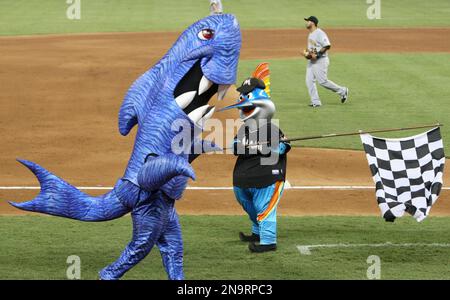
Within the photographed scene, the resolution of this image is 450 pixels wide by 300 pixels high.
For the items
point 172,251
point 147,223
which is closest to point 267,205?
point 172,251

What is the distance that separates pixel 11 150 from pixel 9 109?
147 inches

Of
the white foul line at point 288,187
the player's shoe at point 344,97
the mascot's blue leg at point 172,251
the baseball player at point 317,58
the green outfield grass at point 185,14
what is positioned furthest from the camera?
the green outfield grass at point 185,14

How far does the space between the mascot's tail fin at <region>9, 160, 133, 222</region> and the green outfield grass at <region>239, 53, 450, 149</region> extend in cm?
875

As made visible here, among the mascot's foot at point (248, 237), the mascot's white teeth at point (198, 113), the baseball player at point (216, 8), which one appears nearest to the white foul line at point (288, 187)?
the mascot's foot at point (248, 237)

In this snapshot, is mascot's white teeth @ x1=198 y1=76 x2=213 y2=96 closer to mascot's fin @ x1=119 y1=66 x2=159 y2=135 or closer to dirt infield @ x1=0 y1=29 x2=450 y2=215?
mascot's fin @ x1=119 y1=66 x2=159 y2=135

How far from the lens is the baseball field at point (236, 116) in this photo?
10555mm

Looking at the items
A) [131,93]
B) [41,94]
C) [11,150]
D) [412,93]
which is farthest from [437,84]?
[131,93]

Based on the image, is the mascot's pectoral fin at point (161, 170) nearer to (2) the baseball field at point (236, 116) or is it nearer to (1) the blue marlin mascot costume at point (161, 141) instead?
(1) the blue marlin mascot costume at point (161, 141)

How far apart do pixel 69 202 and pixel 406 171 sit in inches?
157

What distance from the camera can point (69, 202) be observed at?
27.1ft

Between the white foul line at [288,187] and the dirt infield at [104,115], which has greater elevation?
the dirt infield at [104,115]

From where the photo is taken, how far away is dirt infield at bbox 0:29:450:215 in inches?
532

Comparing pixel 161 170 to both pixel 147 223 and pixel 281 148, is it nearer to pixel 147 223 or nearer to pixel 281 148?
pixel 147 223

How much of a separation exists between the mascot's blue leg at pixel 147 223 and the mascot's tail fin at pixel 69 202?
0.15 m
